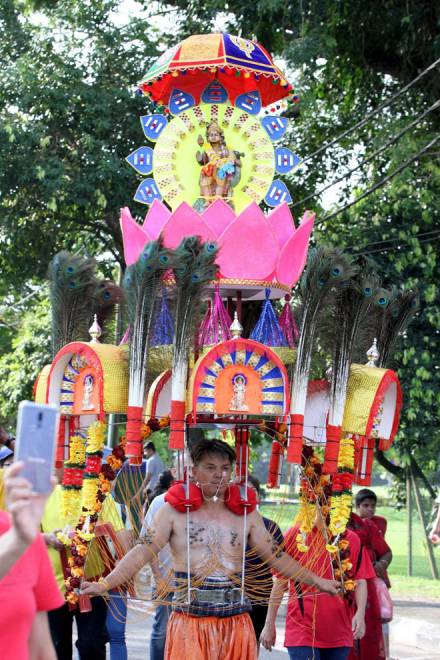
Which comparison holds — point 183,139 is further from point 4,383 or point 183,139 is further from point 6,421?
point 6,421

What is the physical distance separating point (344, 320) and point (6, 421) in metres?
15.4

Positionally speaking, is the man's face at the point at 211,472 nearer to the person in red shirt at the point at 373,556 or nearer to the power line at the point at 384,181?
the person in red shirt at the point at 373,556

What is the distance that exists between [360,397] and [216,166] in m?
1.89

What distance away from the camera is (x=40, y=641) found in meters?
3.87

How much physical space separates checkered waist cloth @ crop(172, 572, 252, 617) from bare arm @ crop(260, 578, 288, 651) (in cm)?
63

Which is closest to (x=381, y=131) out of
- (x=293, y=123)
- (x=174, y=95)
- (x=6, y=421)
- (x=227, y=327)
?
(x=293, y=123)

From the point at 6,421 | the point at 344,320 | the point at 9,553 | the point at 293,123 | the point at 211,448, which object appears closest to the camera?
the point at 9,553

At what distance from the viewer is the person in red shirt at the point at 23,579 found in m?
3.12

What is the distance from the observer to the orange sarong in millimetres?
6445

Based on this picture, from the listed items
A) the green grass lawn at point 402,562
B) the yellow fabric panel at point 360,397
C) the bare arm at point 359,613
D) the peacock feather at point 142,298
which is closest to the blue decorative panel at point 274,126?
the peacock feather at point 142,298

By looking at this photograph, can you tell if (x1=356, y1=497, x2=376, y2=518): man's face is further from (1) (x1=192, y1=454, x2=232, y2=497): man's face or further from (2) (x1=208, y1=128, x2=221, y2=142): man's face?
(2) (x1=208, y1=128, x2=221, y2=142): man's face

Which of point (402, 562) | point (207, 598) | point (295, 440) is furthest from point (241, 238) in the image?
point (402, 562)

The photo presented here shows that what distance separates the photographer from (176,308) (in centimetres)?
675

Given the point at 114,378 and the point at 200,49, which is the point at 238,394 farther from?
the point at 200,49
